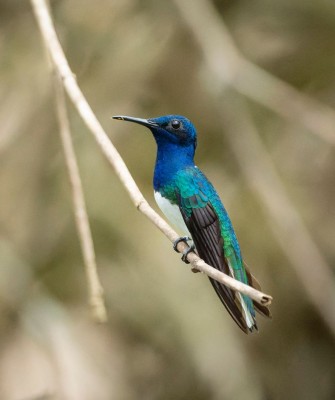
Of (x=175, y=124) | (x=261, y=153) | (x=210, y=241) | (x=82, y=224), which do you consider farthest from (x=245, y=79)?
(x=82, y=224)

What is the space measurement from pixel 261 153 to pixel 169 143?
4.60ft

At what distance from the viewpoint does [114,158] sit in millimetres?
2072

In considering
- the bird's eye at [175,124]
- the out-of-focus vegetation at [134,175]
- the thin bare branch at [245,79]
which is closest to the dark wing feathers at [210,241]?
the bird's eye at [175,124]

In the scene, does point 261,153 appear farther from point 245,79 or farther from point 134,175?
point 134,175

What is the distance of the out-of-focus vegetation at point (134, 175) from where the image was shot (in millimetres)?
4828

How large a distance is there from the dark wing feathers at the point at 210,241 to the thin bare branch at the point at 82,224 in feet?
0.97

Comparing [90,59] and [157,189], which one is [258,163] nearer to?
[157,189]

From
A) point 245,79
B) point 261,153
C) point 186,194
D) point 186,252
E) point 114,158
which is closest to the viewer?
point 114,158

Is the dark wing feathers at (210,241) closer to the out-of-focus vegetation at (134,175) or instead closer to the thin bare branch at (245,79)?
the thin bare branch at (245,79)

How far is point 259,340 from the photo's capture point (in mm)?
5645

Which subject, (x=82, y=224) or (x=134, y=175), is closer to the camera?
(x=82, y=224)

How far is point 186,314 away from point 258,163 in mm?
1411

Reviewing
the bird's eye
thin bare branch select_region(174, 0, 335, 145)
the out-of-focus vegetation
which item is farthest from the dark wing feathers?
the out-of-focus vegetation

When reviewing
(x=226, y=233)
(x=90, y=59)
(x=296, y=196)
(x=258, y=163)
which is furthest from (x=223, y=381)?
(x=226, y=233)
